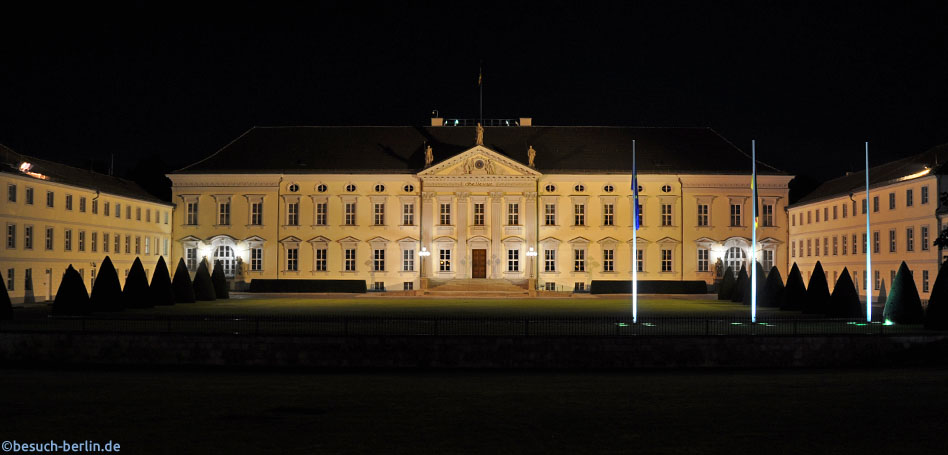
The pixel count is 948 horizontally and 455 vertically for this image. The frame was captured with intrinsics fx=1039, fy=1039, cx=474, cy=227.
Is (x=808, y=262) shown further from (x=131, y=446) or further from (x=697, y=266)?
(x=131, y=446)

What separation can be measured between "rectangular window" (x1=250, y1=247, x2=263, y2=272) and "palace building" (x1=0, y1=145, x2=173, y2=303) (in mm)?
6560

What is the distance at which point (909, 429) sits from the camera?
1867cm

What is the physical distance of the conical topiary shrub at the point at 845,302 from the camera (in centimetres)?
3956

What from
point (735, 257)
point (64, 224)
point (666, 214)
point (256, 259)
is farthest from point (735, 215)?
point (64, 224)

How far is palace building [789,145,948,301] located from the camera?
54.3m

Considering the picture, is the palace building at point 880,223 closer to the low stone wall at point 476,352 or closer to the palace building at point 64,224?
the low stone wall at point 476,352

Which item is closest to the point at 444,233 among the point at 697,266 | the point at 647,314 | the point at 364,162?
the point at 364,162

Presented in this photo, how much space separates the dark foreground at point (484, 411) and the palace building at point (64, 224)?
2844cm

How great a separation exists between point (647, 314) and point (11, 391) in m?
25.4

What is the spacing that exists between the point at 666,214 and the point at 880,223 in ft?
48.4

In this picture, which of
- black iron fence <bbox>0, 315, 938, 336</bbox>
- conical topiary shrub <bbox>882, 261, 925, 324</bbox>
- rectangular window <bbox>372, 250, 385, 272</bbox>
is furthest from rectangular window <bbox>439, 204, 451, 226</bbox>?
conical topiary shrub <bbox>882, 261, 925, 324</bbox>

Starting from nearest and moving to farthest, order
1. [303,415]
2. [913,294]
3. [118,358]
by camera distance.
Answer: [303,415], [118,358], [913,294]

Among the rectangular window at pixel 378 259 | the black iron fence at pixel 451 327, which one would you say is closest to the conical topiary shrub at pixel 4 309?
the black iron fence at pixel 451 327

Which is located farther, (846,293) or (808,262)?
(808,262)
